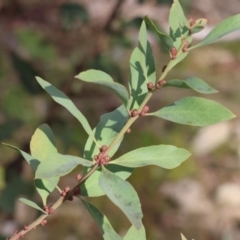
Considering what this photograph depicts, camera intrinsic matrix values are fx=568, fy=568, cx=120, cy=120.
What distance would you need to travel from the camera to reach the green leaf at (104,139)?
58cm

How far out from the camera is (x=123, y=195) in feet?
1.65

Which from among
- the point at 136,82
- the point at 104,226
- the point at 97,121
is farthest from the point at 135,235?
the point at 97,121

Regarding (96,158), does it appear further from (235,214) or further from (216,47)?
(216,47)

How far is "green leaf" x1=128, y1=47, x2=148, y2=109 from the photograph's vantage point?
1.89 feet

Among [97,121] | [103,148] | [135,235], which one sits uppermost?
[103,148]

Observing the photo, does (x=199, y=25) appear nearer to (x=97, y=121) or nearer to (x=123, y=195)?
(x=123, y=195)

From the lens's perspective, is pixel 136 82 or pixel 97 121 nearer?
pixel 136 82

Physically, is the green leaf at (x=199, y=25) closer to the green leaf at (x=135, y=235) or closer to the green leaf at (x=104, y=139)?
the green leaf at (x=104, y=139)

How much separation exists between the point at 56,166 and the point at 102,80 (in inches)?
3.6

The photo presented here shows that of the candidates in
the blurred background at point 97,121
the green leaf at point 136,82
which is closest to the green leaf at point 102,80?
the green leaf at point 136,82

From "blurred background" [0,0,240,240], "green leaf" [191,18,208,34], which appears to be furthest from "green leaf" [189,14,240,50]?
"blurred background" [0,0,240,240]

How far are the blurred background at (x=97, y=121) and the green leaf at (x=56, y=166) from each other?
33.6 inches

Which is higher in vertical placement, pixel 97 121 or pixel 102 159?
pixel 102 159

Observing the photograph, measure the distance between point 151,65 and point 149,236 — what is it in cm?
143
